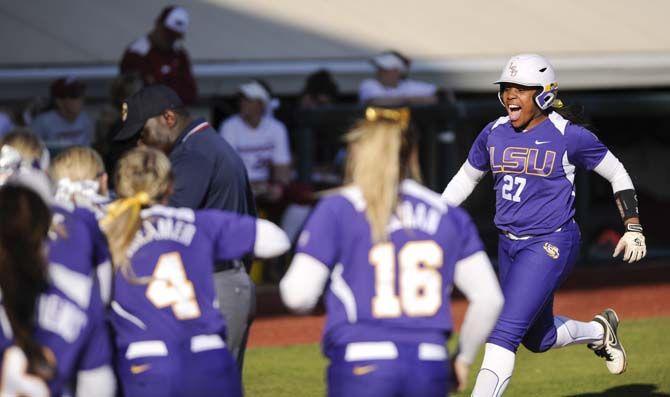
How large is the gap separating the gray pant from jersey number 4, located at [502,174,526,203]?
194 cm

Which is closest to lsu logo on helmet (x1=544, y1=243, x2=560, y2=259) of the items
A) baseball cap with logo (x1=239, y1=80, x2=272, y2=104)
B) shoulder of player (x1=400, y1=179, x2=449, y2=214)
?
shoulder of player (x1=400, y1=179, x2=449, y2=214)

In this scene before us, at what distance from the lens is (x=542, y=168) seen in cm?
714

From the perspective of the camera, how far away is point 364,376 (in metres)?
4.32

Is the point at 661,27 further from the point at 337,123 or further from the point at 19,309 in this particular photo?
the point at 19,309

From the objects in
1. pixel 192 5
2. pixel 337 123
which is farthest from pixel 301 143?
pixel 192 5

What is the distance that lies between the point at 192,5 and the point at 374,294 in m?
12.1

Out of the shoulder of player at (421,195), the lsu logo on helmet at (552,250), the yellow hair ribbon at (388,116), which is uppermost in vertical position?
the yellow hair ribbon at (388,116)

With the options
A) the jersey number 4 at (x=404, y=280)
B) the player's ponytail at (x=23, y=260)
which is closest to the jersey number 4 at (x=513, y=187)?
the jersey number 4 at (x=404, y=280)

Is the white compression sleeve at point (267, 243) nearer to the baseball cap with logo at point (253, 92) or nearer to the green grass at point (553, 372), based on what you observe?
the green grass at point (553, 372)

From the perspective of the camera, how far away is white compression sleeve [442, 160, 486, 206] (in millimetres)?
7348

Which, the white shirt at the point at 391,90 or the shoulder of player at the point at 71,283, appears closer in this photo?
the shoulder of player at the point at 71,283

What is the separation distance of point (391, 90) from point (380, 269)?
872cm

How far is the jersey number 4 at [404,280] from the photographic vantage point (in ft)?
14.3

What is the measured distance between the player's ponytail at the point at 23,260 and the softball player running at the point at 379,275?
0.87 m
